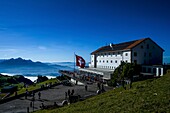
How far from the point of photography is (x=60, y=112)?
19.7 m

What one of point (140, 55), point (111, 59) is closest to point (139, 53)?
point (140, 55)

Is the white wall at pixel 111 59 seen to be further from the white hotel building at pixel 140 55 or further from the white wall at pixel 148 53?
the white wall at pixel 148 53

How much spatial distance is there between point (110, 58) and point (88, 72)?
9.62 m

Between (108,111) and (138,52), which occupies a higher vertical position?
(138,52)

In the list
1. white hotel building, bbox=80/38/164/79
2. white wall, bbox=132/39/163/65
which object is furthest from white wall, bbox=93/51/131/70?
white wall, bbox=132/39/163/65

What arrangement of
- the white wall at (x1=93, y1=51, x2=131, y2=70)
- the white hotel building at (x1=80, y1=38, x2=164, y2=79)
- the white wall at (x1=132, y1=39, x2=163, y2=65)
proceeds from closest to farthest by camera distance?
the white hotel building at (x1=80, y1=38, x2=164, y2=79) → the white wall at (x1=132, y1=39, x2=163, y2=65) → the white wall at (x1=93, y1=51, x2=131, y2=70)

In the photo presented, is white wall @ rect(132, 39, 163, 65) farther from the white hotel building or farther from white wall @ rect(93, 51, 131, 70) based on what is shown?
white wall @ rect(93, 51, 131, 70)

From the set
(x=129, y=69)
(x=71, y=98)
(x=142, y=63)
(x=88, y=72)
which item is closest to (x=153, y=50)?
(x=142, y=63)

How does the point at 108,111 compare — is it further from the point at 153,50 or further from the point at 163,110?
the point at 153,50

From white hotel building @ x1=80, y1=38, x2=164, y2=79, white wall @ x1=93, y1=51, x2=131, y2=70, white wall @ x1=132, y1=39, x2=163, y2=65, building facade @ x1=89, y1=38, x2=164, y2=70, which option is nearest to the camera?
white hotel building @ x1=80, y1=38, x2=164, y2=79

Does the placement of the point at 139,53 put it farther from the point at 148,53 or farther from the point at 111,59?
the point at 111,59


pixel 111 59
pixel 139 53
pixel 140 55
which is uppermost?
pixel 139 53

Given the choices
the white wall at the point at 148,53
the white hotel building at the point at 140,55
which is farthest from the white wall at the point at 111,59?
the white wall at the point at 148,53

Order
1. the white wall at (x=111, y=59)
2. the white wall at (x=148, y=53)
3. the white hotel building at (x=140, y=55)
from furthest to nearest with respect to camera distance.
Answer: the white wall at (x=111, y=59)
the white wall at (x=148, y=53)
the white hotel building at (x=140, y=55)
